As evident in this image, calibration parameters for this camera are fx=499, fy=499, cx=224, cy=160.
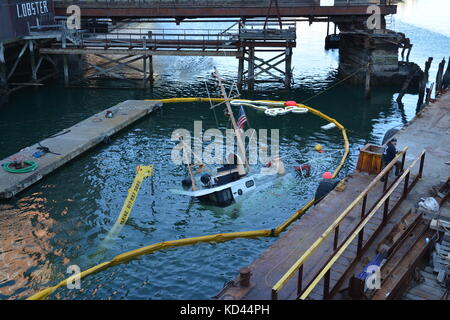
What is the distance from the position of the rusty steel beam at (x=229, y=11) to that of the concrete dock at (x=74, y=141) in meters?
13.6

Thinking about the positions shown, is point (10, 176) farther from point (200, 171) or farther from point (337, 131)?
point (337, 131)

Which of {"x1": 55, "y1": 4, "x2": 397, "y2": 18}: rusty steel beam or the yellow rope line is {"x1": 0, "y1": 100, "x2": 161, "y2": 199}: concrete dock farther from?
{"x1": 55, "y1": 4, "x2": 397, "y2": 18}: rusty steel beam

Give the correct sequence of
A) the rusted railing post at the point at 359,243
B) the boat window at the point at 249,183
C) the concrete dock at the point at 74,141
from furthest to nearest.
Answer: the concrete dock at the point at 74,141 < the boat window at the point at 249,183 < the rusted railing post at the point at 359,243

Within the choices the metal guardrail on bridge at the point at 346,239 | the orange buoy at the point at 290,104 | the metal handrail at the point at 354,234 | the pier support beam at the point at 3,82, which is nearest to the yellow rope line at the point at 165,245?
the metal guardrail on bridge at the point at 346,239

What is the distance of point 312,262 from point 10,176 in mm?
19570

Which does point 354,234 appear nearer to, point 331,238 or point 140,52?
point 331,238

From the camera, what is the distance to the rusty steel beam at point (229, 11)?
52.4m

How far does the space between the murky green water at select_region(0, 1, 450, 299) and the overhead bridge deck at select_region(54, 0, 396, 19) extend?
843 centimetres

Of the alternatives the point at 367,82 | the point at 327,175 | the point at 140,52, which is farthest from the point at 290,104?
the point at 327,175

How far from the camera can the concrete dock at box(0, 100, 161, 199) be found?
28531 mm

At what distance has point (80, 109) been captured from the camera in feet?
148

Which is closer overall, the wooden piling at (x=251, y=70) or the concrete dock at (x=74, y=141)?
the concrete dock at (x=74, y=141)

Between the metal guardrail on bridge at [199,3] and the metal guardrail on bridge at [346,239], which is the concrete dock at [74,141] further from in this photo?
the metal guardrail on bridge at [346,239]

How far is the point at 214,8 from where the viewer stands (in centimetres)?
5306
